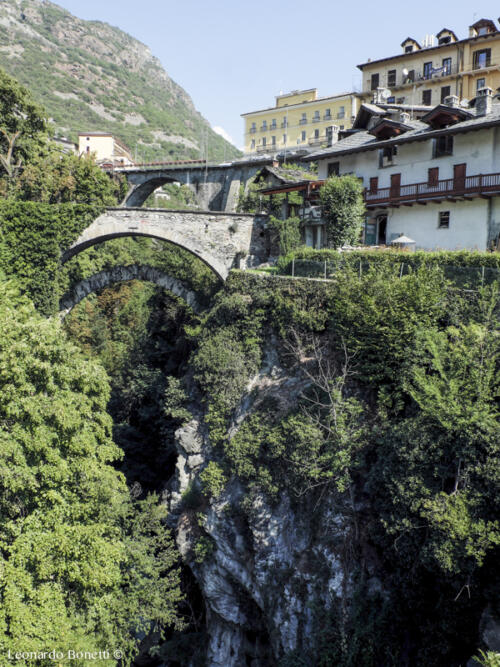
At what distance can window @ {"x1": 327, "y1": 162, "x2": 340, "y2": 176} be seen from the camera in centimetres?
3203

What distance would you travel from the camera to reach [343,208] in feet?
87.0

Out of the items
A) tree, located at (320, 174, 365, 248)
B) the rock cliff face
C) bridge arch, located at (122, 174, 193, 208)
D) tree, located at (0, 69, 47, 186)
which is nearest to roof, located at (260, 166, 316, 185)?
tree, located at (320, 174, 365, 248)

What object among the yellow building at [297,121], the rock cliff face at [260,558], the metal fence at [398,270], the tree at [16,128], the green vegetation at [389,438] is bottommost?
the rock cliff face at [260,558]

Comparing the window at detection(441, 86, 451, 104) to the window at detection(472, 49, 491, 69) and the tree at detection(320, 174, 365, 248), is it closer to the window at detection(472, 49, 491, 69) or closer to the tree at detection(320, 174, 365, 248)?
the window at detection(472, 49, 491, 69)

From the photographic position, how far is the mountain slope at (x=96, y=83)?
10075cm

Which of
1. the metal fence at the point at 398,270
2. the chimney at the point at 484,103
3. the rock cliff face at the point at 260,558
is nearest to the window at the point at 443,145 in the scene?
the chimney at the point at 484,103

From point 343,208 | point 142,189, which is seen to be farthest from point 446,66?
point 142,189

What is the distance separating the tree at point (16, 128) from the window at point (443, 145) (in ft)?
95.0

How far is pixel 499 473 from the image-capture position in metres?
10.9

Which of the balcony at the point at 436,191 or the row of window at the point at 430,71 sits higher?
the row of window at the point at 430,71

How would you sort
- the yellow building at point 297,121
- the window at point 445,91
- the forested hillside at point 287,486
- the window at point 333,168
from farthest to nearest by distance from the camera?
the yellow building at point 297,121, the window at point 445,91, the window at point 333,168, the forested hillside at point 287,486

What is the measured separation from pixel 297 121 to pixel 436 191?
3902 centimetres

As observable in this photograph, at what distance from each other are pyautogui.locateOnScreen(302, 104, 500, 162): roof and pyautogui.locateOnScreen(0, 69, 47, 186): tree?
22.0 meters

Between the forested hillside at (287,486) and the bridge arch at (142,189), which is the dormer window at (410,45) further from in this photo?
the forested hillside at (287,486)
